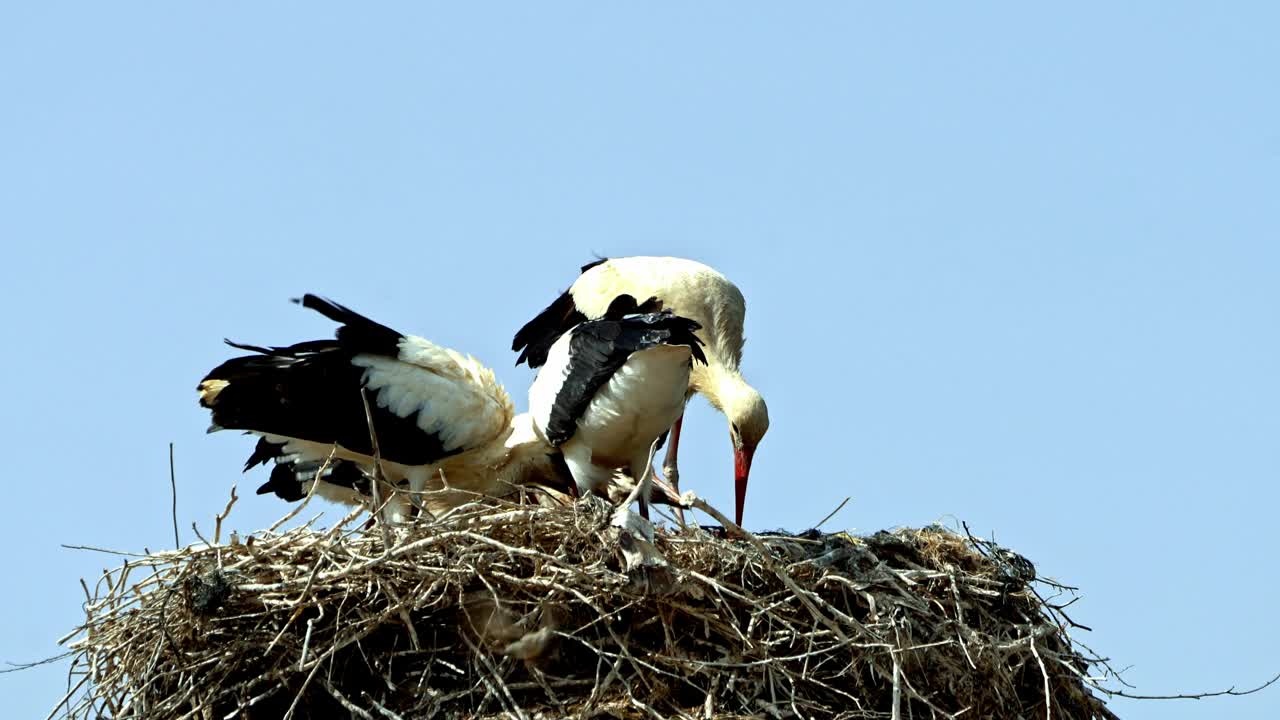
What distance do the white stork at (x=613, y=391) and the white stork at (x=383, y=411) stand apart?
0.23m

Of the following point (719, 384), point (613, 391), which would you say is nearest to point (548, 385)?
point (613, 391)

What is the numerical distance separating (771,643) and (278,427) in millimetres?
2289

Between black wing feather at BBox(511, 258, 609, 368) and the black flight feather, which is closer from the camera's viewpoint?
the black flight feather

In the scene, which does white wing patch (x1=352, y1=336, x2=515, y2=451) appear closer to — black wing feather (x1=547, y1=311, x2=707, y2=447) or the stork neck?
black wing feather (x1=547, y1=311, x2=707, y2=447)

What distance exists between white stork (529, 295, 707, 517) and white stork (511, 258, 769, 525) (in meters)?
0.97

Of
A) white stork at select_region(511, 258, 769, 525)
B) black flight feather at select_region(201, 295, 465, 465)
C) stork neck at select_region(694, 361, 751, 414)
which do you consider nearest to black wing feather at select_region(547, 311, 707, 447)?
black flight feather at select_region(201, 295, 465, 465)

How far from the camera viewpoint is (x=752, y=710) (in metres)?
5.76

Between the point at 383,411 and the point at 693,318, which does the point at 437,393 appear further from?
the point at 693,318

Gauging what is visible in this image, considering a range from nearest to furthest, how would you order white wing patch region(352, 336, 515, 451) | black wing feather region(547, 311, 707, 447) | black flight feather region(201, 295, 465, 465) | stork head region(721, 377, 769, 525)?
1. black wing feather region(547, 311, 707, 447)
2. black flight feather region(201, 295, 465, 465)
3. white wing patch region(352, 336, 515, 451)
4. stork head region(721, 377, 769, 525)

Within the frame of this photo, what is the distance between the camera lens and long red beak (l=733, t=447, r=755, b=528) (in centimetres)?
816

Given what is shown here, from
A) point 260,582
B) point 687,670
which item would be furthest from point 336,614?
point 687,670

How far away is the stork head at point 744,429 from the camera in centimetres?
823

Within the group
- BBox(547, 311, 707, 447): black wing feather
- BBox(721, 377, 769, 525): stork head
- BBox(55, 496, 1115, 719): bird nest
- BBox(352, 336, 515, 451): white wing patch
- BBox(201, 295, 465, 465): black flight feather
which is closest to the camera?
BBox(55, 496, 1115, 719): bird nest

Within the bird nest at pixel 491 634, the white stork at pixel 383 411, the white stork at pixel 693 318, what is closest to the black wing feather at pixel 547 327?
the white stork at pixel 693 318
